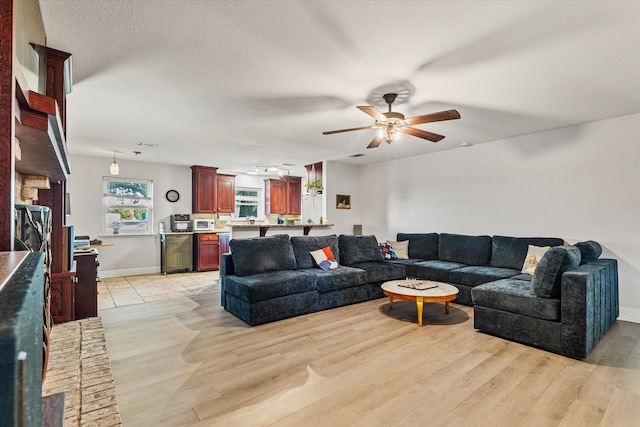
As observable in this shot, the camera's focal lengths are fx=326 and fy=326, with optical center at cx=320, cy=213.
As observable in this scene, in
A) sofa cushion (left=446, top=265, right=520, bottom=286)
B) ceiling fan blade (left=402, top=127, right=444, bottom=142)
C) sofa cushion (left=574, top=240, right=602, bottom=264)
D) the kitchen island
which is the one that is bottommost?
sofa cushion (left=446, top=265, right=520, bottom=286)

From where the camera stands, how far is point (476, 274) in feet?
14.5

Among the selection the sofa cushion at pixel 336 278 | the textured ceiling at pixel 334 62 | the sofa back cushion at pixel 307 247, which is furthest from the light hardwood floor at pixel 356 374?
the textured ceiling at pixel 334 62

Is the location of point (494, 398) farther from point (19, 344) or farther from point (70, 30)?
point (70, 30)

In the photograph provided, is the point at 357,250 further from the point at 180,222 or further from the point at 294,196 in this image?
the point at 294,196

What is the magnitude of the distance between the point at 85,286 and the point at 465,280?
4.73m

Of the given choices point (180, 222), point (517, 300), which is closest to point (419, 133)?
point (517, 300)

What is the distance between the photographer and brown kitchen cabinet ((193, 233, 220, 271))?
7.18m

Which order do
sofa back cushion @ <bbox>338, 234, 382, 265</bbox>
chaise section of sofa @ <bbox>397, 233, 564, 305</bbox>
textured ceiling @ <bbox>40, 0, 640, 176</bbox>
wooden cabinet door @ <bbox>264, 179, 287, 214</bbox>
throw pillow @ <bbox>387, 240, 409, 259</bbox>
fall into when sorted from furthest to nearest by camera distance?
wooden cabinet door @ <bbox>264, 179, 287, 214</bbox>, throw pillow @ <bbox>387, 240, 409, 259</bbox>, sofa back cushion @ <bbox>338, 234, 382, 265</bbox>, chaise section of sofa @ <bbox>397, 233, 564, 305</bbox>, textured ceiling @ <bbox>40, 0, 640, 176</bbox>

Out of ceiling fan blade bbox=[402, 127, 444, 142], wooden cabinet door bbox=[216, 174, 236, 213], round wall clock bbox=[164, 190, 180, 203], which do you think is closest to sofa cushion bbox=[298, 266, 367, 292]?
ceiling fan blade bbox=[402, 127, 444, 142]

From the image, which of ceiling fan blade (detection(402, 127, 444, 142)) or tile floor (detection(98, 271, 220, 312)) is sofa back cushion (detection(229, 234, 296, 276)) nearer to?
tile floor (detection(98, 271, 220, 312))

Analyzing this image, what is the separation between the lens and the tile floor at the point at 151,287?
15.7 ft

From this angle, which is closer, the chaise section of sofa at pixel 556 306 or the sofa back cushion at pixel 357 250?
the chaise section of sofa at pixel 556 306

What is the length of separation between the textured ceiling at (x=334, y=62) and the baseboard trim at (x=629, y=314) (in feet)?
7.68

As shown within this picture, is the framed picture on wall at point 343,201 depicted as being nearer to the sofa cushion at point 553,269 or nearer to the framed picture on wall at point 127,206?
the framed picture on wall at point 127,206
